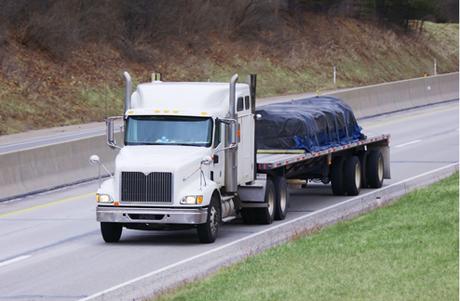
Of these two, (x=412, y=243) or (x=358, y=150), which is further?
(x=358, y=150)

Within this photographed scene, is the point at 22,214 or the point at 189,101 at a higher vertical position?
the point at 189,101

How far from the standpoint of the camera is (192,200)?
731 inches

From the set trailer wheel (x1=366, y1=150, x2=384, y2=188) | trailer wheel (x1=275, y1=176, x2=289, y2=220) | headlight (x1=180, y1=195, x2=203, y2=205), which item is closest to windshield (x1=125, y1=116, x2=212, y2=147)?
headlight (x1=180, y1=195, x2=203, y2=205)

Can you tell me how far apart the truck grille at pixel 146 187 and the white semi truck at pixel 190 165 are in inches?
0.6

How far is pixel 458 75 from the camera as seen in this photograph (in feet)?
189

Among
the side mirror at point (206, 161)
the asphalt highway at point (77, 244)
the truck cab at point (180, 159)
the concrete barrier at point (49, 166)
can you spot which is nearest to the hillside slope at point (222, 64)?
the concrete barrier at point (49, 166)

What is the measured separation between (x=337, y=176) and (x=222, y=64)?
1410 inches

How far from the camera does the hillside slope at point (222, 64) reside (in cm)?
4772

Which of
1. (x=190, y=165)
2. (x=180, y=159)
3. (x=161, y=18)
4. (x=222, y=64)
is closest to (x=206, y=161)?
(x=190, y=165)

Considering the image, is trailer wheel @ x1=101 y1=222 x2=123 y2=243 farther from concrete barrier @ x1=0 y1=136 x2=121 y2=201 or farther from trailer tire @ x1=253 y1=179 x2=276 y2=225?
concrete barrier @ x1=0 y1=136 x2=121 y2=201

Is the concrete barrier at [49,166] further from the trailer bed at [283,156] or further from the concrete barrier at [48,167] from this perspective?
the trailer bed at [283,156]

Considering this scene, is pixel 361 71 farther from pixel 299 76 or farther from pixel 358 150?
pixel 358 150

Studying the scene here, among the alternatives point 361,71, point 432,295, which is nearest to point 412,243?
point 432,295

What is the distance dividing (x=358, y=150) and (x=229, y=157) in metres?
7.08
